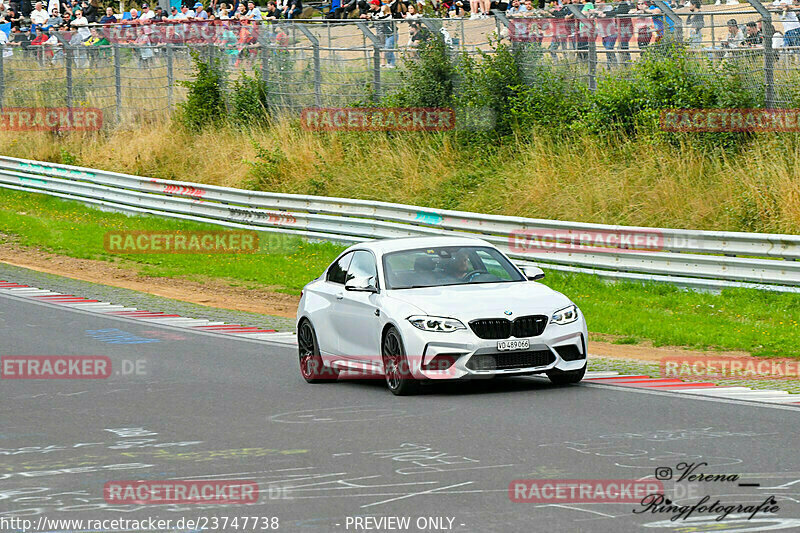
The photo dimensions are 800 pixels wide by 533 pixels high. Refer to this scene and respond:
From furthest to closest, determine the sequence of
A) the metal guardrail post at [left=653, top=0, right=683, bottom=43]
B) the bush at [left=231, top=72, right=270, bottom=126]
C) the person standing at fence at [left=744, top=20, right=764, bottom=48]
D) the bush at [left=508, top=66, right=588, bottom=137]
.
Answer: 1. the bush at [left=231, top=72, right=270, bottom=126]
2. the bush at [left=508, top=66, right=588, bottom=137]
3. the metal guardrail post at [left=653, top=0, right=683, bottom=43]
4. the person standing at fence at [left=744, top=20, right=764, bottom=48]

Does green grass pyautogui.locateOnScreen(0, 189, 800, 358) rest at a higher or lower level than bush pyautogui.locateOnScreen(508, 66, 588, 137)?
lower

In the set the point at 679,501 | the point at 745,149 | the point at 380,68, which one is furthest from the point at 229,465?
the point at 380,68

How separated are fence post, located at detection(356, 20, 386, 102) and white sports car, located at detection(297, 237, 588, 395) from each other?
15763 millimetres

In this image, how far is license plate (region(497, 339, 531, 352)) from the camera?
11820mm

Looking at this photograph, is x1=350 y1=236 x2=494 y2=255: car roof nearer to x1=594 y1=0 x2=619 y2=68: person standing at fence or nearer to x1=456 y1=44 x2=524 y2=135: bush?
x1=594 y1=0 x2=619 y2=68: person standing at fence

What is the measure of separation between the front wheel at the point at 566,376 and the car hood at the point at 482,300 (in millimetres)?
643

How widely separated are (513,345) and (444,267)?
1.59 meters

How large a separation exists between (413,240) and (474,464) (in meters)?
5.20

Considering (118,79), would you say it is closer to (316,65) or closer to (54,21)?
(54,21)

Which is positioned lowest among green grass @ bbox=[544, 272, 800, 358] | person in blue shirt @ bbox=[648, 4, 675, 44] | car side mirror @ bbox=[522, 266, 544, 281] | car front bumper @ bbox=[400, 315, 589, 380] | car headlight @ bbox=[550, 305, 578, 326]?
green grass @ bbox=[544, 272, 800, 358]

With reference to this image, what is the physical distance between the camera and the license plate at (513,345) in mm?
11820

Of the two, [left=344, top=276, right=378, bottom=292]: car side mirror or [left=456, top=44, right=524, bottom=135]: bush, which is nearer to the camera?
[left=344, top=276, right=378, bottom=292]: car side mirror

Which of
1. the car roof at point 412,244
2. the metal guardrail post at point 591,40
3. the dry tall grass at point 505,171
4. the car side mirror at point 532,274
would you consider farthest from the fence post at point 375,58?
the car side mirror at point 532,274

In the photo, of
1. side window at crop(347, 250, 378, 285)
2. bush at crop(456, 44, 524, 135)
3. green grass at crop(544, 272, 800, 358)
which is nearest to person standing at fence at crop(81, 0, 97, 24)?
bush at crop(456, 44, 524, 135)
